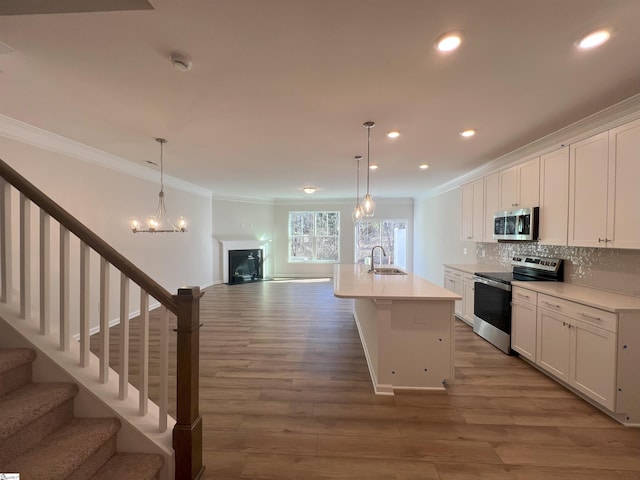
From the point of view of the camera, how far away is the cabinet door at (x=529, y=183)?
11.1 ft

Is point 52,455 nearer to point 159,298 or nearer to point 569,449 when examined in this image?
point 159,298

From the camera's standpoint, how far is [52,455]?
4.24ft

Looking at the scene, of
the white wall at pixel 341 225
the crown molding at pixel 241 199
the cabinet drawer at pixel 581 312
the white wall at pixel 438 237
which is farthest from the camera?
the white wall at pixel 341 225

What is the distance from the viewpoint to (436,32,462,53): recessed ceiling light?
1627mm

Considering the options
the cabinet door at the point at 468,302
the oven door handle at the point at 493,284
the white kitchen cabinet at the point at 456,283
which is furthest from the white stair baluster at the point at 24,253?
the white kitchen cabinet at the point at 456,283

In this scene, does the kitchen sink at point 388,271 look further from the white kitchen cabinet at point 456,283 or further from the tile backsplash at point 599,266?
the tile backsplash at point 599,266

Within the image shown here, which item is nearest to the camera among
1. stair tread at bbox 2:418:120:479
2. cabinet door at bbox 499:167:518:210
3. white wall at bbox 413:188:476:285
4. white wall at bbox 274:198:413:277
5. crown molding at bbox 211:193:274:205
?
stair tread at bbox 2:418:120:479

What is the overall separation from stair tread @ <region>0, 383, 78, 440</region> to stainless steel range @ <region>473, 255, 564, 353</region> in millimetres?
4022

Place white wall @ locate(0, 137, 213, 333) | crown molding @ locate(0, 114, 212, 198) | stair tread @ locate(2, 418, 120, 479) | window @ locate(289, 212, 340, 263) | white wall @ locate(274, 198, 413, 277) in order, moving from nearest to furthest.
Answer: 1. stair tread @ locate(2, 418, 120, 479)
2. crown molding @ locate(0, 114, 212, 198)
3. white wall @ locate(0, 137, 213, 333)
4. white wall @ locate(274, 198, 413, 277)
5. window @ locate(289, 212, 340, 263)

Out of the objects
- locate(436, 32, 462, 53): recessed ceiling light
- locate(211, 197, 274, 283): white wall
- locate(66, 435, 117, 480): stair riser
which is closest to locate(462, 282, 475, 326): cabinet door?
locate(436, 32, 462, 53): recessed ceiling light

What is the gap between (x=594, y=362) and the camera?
2.31m

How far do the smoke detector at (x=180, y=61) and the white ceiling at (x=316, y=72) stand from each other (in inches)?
1.6

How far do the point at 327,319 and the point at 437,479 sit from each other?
3.12 meters

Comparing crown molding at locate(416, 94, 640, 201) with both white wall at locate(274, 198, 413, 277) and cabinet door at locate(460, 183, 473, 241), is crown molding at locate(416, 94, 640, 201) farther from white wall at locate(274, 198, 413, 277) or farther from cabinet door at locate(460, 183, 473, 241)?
white wall at locate(274, 198, 413, 277)
